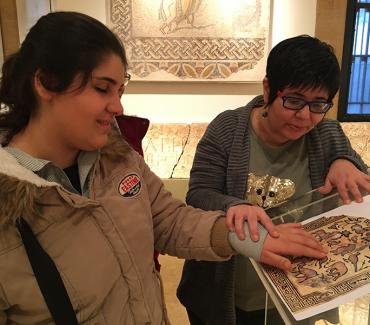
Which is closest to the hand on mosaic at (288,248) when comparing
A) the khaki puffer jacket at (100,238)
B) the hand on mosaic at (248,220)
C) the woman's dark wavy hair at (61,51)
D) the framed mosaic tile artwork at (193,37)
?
the hand on mosaic at (248,220)

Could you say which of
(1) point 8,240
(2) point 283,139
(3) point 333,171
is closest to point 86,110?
(1) point 8,240

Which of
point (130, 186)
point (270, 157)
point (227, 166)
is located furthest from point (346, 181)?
point (130, 186)

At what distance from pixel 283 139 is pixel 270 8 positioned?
2.19m

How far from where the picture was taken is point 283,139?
1234mm

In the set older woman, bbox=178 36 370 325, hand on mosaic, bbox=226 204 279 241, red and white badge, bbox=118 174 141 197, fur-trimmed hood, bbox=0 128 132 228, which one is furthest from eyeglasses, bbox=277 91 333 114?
fur-trimmed hood, bbox=0 128 132 228

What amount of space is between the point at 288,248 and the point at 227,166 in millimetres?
390

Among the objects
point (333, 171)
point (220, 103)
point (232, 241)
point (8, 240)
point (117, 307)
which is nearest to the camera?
point (8, 240)

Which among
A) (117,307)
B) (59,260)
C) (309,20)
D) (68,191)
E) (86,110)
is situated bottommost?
(117,307)

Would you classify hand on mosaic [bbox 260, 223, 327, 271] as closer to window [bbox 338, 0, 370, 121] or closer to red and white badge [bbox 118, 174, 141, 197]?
red and white badge [bbox 118, 174, 141, 197]

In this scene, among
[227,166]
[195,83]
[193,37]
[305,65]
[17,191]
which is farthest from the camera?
[195,83]

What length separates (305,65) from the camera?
1098mm

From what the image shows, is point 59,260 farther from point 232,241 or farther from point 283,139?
point 283,139

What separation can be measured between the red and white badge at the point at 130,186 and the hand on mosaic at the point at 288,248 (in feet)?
1.05

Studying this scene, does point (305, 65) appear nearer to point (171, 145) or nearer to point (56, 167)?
point (56, 167)
